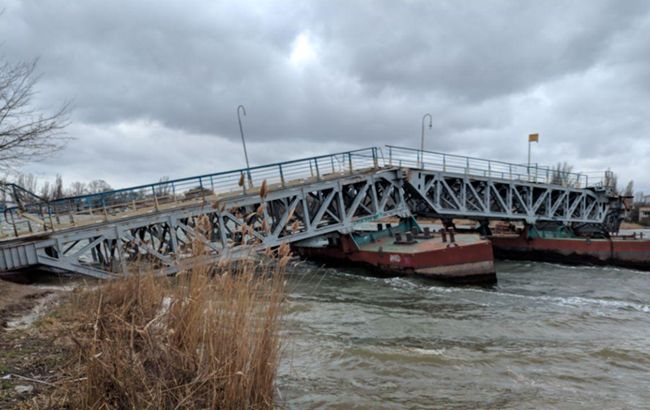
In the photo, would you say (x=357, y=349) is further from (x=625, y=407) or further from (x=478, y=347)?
(x=625, y=407)

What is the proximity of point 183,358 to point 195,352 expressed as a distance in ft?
0.35

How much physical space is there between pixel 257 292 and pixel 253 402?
1.07 m

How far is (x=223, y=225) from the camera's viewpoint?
50.5 ft

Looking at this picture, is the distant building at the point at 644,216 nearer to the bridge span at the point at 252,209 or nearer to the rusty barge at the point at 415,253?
the bridge span at the point at 252,209

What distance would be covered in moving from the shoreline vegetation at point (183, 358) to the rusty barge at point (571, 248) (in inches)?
1148

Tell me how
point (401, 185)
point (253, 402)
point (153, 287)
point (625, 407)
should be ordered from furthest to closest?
point (401, 185) < point (625, 407) < point (153, 287) < point (253, 402)

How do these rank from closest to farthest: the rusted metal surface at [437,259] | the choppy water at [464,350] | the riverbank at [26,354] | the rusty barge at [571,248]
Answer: the riverbank at [26,354]
the choppy water at [464,350]
the rusted metal surface at [437,259]
the rusty barge at [571,248]

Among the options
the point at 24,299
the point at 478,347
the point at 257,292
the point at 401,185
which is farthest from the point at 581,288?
the point at 24,299

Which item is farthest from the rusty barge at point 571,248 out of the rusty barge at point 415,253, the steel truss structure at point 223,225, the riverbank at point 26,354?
the riverbank at point 26,354

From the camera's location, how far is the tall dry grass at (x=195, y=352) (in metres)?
2.99

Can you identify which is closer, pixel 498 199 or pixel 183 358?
pixel 183 358

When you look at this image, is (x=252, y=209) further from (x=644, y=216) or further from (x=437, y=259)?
(x=644, y=216)

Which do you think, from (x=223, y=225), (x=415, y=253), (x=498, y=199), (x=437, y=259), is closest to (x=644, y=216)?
(x=498, y=199)

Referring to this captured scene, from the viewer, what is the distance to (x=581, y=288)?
54.2ft
